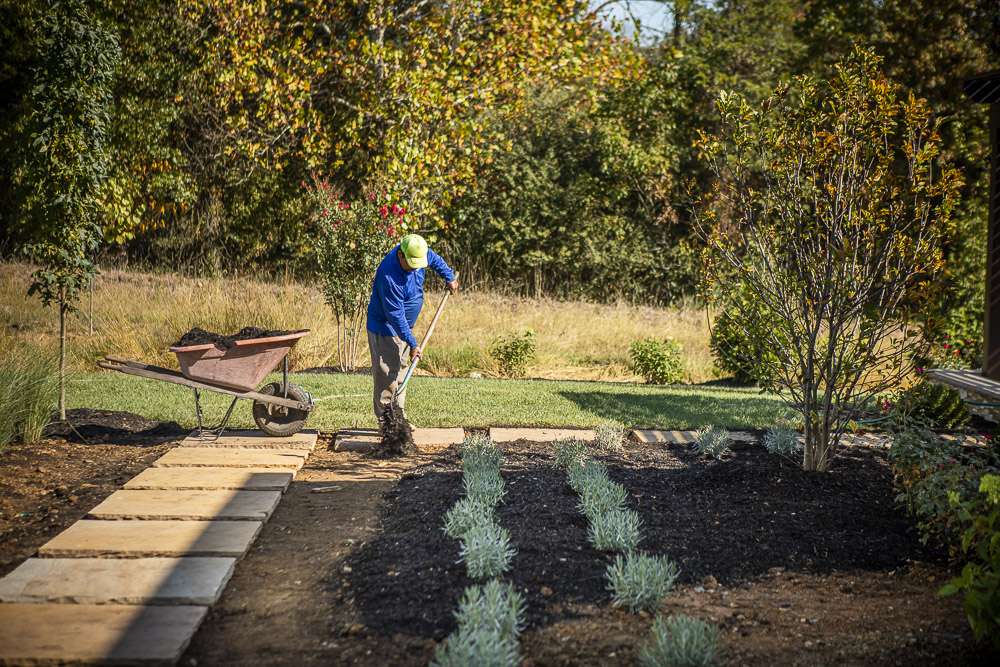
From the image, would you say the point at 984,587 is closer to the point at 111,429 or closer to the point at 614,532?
the point at 614,532

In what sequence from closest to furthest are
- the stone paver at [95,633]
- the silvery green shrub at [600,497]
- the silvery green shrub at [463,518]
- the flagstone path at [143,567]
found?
1. the stone paver at [95,633]
2. the flagstone path at [143,567]
3. the silvery green shrub at [463,518]
4. the silvery green shrub at [600,497]

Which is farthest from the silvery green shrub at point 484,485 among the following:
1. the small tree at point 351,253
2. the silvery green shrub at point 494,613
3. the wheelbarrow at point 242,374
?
the small tree at point 351,253

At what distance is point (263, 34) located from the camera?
13.8 metres

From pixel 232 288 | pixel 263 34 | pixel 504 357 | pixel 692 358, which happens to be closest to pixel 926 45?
pixel 692 358

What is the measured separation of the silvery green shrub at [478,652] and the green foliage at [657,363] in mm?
8017

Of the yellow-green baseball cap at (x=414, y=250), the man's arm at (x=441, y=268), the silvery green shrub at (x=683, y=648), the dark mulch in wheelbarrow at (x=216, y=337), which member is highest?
the yellow-green baseball cap at (x=414, y=250)

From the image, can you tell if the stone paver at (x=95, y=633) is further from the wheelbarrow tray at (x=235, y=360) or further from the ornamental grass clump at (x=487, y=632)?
the wheelbarrow tray at (x=235, y=360)

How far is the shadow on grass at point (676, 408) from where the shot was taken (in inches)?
287

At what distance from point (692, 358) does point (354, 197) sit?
275 inches

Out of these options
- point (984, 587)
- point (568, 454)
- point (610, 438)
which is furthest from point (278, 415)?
point (984, 587)

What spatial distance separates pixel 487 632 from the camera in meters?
2.76

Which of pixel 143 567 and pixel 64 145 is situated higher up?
pixel 64 145

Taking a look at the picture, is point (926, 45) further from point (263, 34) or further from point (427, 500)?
point (427, 500)

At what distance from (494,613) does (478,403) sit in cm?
488
